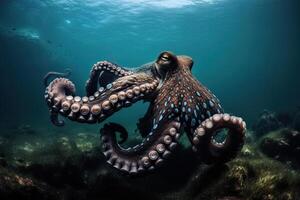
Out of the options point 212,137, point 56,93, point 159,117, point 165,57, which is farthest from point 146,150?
point 165,57

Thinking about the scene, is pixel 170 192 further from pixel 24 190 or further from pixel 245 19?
pixel 245 19

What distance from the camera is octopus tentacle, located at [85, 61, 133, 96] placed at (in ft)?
21.3

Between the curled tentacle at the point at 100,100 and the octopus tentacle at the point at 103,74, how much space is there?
4.62ft

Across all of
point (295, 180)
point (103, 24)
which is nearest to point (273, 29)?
point (103, 24)

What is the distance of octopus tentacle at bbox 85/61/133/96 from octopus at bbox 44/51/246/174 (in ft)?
3.33

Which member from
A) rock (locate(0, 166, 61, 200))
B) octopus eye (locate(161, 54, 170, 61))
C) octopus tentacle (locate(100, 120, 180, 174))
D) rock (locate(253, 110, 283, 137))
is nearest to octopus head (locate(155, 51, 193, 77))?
octopus eye (locate(161, 54, 170, 61))

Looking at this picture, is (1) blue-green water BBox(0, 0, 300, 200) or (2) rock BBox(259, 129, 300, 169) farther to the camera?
(2) rock BBox(259, 129, 300, 169)

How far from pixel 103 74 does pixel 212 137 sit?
10.9ft

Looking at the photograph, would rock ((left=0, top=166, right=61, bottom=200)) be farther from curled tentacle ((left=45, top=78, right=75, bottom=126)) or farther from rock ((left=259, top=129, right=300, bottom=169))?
rock ((left=259, top=129, right=300, bottom=169))

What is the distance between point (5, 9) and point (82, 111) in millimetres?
27684

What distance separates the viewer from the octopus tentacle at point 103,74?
6.50m

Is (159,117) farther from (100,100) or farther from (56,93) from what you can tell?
(56,93)

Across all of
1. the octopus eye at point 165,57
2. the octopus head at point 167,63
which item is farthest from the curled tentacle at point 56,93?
the octopus eye at point 165,57

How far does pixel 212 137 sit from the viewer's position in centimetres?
428
